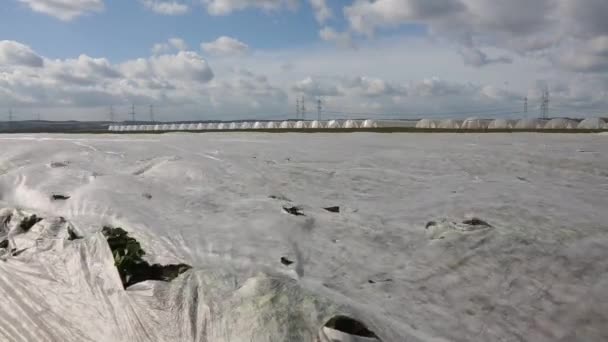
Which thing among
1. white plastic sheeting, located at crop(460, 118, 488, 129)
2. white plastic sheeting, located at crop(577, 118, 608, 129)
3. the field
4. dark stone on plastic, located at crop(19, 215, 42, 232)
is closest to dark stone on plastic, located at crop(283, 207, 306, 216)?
the field

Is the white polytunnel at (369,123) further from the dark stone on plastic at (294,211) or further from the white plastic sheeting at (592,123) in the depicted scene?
the dark stone on plastic at (294,211)

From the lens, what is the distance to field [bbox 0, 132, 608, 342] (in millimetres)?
1494

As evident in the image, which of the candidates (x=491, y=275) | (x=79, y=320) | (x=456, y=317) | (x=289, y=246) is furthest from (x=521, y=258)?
Answer: (x=79, y=320)

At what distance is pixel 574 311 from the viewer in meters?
1.48

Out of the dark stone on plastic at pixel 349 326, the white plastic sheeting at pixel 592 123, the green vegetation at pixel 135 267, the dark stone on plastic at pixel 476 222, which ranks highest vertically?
the white plastic sheeting at pixel 592 123

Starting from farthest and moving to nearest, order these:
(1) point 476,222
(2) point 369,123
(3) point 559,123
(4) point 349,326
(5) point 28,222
Result: (2) point 369,123 < (3) point 559,123 < (5) point 28,222 < (1) point 476,222 < (4) point 349,326

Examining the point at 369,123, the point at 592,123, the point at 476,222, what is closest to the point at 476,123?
the point at 592,123

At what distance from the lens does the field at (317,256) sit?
149 centimetres

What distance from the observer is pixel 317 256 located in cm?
186

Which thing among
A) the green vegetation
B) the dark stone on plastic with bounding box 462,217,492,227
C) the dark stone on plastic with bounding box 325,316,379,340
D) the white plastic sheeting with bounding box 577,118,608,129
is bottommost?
the dark stone on plastic with bounding box 325,316,379,340

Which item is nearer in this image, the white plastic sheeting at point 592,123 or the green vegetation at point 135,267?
the green vegetation at point 135,267

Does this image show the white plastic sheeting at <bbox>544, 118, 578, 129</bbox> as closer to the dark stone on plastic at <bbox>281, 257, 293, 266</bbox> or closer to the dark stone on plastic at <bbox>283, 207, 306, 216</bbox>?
the dark stone on plastic at <bbox>283, 207, 306, 216</bbox>

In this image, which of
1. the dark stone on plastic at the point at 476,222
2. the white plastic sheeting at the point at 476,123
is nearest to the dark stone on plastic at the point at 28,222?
the dark stone on plastic at the point at 476,222

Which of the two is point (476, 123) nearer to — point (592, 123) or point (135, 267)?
point (592, 123)
